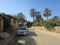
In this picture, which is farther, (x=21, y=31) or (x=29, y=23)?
(x=29, y=23)

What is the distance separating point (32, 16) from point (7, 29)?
243 feet

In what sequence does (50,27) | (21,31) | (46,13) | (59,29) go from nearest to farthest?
(21,31)
(59,29)
(50,27)
(46,13)

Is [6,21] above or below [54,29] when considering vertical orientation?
above

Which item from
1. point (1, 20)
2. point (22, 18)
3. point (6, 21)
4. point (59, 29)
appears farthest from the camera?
point (22, 18)

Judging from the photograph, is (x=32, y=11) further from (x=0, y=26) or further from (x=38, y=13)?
(x=0, y=26)

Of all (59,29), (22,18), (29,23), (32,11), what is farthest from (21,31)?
(22,18)

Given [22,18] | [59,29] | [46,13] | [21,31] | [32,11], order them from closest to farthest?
1. [21,31]
2. [59,29]
3. [46,13]
4. [32,11]
5. [22,18]

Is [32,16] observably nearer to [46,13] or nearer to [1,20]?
[46,13]

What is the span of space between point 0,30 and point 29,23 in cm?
7136

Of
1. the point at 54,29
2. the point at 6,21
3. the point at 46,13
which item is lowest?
the point at 54,29

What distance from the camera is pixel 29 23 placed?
311 feet

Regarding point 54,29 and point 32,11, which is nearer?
point 54,29

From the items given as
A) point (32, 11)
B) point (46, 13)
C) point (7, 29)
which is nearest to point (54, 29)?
point (7, 29)

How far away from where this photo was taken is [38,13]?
337ft
